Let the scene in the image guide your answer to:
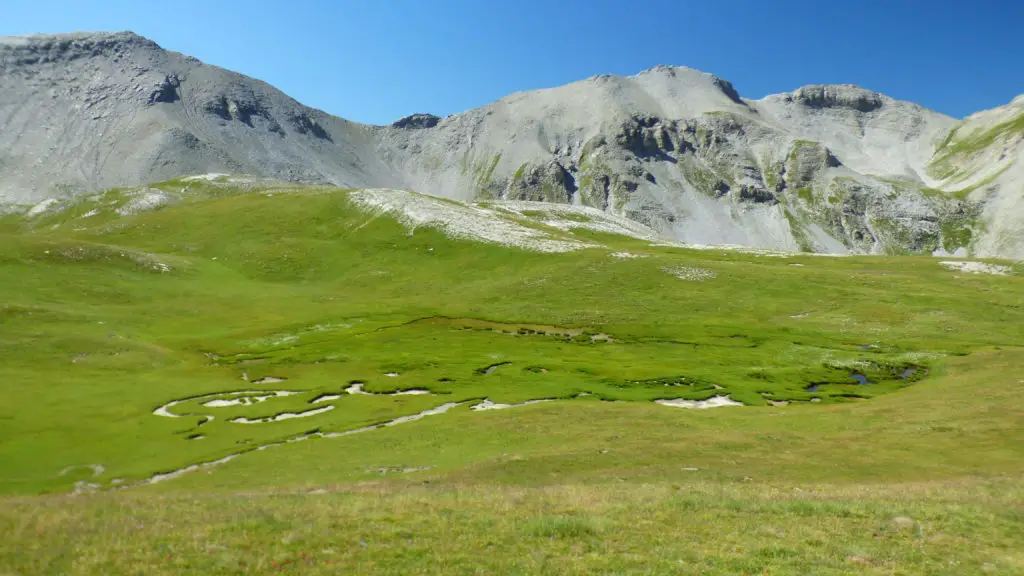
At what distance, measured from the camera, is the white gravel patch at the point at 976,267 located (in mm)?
121188

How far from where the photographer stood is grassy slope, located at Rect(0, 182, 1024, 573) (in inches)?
702

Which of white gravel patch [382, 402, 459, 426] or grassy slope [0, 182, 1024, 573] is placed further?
white gravel patch [382, 402, 459, 426]

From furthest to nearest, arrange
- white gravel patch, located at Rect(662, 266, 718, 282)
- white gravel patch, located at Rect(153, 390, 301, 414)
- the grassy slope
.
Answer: white gravel patch, located at Rect(662, 266, 718, 282) → white gravel patch, located at Rect(153, 390, 301, 414) → the grassy slope

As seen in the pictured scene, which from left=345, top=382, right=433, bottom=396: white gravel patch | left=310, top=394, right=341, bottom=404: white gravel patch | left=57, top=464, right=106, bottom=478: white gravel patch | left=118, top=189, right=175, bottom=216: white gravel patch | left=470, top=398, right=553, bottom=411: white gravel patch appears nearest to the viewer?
left=57, top=464, right=106, bottom=478: white gravel patch

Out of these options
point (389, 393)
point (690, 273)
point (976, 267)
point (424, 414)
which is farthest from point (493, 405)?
point (976, 267)

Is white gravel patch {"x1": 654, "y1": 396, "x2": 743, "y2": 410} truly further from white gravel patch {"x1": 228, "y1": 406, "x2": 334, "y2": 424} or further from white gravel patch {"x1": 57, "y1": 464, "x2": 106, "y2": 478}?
white gravel patch {"x1": 57, "y1": 464, "x2": 106, "y2": 478}

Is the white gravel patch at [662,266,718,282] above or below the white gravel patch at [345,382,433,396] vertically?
above

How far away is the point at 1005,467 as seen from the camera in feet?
100

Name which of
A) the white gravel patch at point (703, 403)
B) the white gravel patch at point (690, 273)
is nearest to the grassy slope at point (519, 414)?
the white gravel patch at point (703, 403)

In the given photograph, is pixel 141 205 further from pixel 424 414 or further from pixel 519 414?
pixel 519 414

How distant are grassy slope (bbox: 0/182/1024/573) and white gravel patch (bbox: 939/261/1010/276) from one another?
652 centimetres

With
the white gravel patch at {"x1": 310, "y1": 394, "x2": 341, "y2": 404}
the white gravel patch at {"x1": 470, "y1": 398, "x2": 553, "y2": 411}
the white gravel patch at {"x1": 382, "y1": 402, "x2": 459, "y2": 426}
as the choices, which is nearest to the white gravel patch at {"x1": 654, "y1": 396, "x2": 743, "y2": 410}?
the white gravel patch at {"x1": 470, "y1": 398, "x2": 553, "y2": 411}

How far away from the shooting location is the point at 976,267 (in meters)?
126

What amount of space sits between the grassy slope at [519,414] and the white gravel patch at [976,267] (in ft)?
21.4
